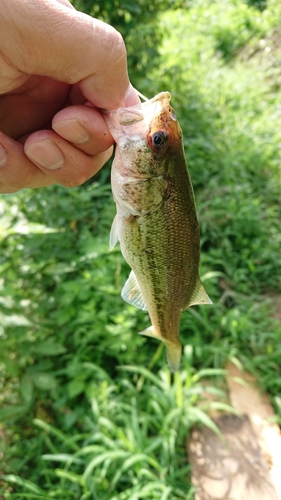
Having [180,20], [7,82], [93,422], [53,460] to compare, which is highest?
[7,82]

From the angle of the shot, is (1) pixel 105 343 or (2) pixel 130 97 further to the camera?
(1) pixel 105 343

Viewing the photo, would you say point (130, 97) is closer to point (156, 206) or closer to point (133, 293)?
point (156, 206)

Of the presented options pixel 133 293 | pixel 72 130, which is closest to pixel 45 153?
pixel 72 130

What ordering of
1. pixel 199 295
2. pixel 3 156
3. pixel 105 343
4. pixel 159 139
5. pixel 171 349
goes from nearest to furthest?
pixel 159 139 → pixel 3 156 → pixel 199 295 → pixel 171 349 → pixel 105 343

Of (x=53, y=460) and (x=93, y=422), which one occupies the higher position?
(x=93, y=422)

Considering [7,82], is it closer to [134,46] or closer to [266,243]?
[266,243]

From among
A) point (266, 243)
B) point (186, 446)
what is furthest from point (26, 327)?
point (266, 243)
